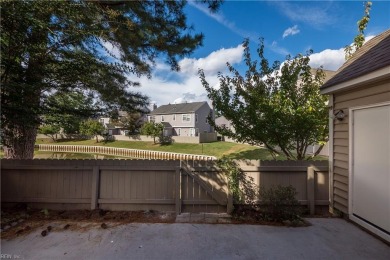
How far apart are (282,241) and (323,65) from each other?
208 inches

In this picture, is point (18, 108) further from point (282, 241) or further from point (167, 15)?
point (282, 241)

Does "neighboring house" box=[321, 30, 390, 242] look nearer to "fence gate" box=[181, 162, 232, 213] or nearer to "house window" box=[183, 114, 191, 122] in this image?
"fence gate" box=[181, 162, 232, 213]

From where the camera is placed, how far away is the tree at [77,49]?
3.52 meters

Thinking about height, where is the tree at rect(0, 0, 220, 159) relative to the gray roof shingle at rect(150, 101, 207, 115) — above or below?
below

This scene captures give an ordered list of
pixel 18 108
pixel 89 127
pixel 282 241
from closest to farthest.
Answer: pixel 282 241, pixel 18 108, pixel 89 127

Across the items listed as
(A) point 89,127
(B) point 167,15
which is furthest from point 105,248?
(A) point 89,127

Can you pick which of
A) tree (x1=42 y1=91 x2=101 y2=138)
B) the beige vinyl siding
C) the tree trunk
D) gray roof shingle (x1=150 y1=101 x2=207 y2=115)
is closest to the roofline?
the beige vinyl siding

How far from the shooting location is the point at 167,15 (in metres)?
5.53

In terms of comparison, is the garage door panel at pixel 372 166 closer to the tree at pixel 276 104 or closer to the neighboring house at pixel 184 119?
the tree at pixel 276 104

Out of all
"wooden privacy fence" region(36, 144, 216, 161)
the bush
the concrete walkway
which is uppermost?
the bush

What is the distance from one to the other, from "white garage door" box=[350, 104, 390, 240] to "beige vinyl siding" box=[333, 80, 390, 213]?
127mm

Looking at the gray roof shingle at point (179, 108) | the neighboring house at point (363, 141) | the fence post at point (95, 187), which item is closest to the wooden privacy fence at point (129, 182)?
the fence post at point (95, 187)

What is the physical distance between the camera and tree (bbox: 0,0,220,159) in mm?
3521

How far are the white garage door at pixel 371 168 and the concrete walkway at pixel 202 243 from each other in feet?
0.93
